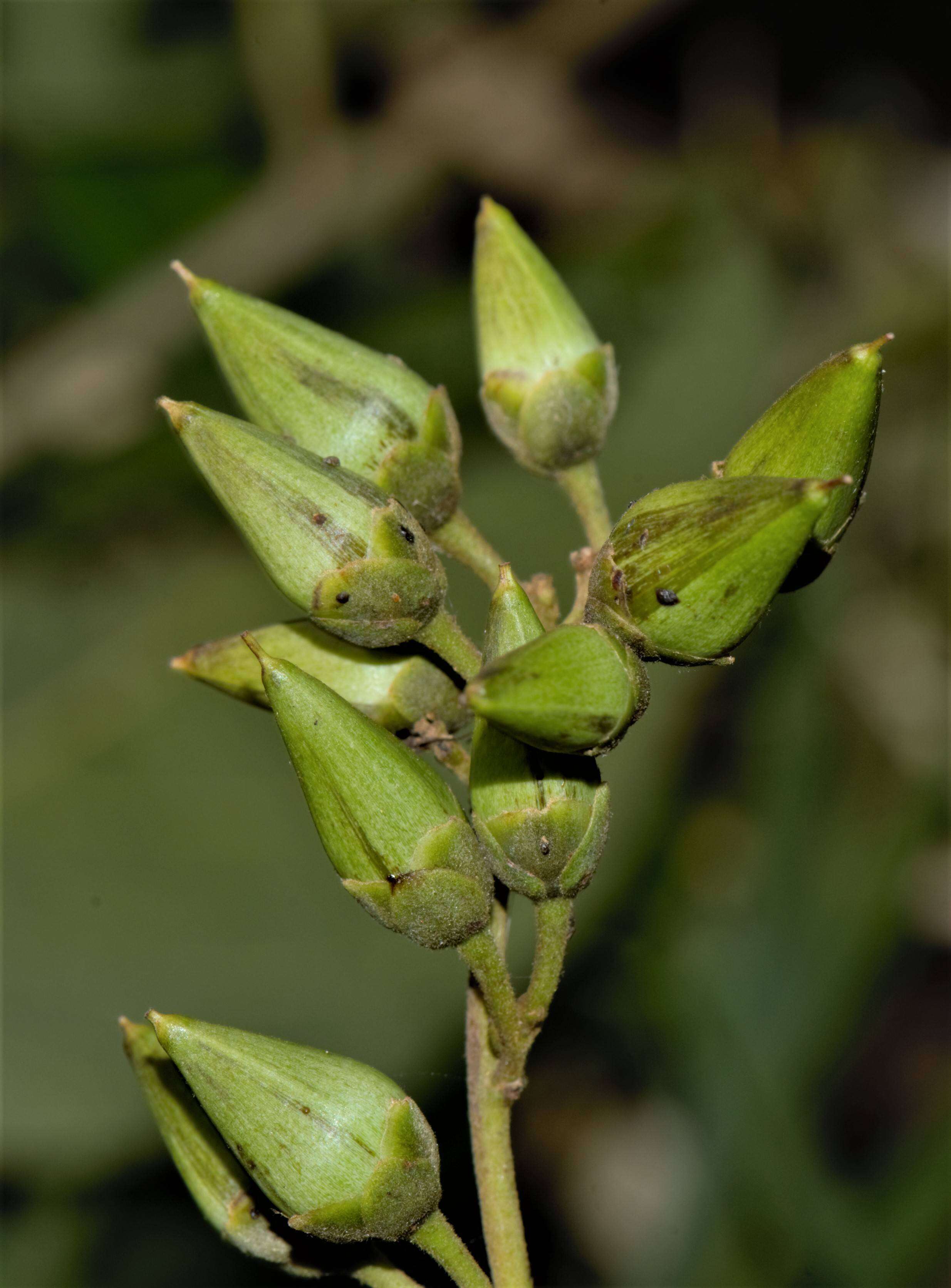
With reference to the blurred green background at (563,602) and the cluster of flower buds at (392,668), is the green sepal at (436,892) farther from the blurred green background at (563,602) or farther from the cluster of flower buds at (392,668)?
the blurred green background at (563,602)

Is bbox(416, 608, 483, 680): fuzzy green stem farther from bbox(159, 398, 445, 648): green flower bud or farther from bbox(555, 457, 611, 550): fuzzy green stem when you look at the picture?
bbox(555, 457, 611, 550): fuzzy green stem

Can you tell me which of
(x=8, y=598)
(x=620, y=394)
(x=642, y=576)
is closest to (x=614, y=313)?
(x=620, y=394)

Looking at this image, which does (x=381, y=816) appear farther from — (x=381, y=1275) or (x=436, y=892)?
(x=381, y=1275)

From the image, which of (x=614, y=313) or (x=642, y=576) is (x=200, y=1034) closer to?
(x=642, y=576)

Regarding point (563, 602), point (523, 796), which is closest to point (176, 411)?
point (523, 796)

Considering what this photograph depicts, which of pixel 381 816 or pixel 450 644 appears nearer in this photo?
pixel 381 816
